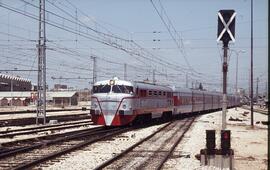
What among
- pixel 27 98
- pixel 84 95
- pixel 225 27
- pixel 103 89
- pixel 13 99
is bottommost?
pixel 13 99

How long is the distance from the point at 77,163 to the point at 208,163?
12.3 feet

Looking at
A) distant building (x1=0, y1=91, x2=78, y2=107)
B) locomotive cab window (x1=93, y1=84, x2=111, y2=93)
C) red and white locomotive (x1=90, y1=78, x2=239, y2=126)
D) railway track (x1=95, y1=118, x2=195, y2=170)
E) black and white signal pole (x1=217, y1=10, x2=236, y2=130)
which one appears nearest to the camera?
black and white signal pole (x1=217, y1=10, x2=236, y2=130)

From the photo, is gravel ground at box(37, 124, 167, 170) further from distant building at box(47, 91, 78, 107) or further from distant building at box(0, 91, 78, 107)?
distant building at box(47, 91, 78, 107)

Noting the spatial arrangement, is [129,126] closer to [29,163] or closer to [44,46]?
[44,46]

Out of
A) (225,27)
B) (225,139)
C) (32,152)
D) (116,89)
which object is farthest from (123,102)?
(225,27)

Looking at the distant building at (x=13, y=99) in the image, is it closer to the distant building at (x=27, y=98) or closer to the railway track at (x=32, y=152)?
the distant building at (x=27, y=98)

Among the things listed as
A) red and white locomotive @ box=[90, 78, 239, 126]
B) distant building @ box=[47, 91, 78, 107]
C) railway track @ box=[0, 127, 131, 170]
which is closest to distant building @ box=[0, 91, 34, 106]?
distant building @ box=[47, 91, 78, 107]

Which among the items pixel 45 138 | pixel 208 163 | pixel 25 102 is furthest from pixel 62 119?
pixel 25 102

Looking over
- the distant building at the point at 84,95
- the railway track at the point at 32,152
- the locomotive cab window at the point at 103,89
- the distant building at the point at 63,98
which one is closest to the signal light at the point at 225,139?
the railway track at the point at 32,152

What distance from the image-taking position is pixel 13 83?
12575 cm

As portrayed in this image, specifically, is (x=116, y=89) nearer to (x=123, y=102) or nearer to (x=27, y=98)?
(x=123, y=102)

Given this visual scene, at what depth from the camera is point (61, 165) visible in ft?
42.1

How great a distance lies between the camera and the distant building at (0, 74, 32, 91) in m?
116

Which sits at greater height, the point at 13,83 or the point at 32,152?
the point at 13,83
